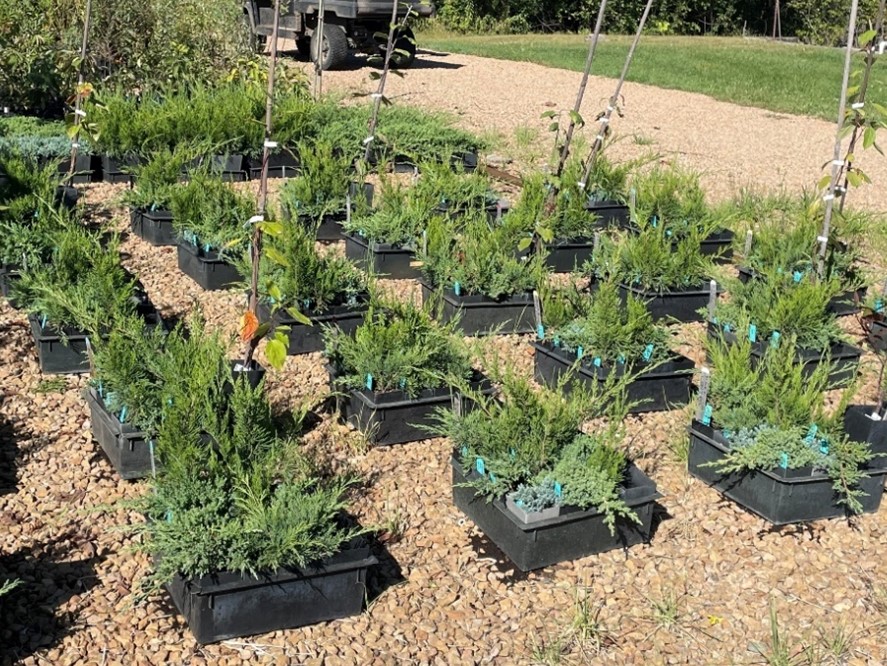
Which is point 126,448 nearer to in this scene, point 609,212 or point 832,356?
point 832,356

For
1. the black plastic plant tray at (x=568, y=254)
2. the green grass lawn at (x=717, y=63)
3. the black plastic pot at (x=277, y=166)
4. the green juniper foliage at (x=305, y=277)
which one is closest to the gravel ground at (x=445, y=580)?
the green juniper foliage at (x=305, y=277)

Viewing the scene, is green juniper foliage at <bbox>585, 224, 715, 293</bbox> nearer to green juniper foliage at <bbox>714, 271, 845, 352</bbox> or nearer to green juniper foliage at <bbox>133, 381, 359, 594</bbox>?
green juniper foliage at <bbox>714, 271, 845, 352</bbox>

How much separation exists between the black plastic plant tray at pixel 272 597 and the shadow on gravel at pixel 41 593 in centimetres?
A: 30

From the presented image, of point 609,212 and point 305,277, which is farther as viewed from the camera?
Result: point 609,212

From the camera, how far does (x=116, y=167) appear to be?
7395 millimetres

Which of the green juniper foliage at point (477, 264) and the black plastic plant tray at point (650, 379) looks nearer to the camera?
the black plastic plant tray at point (650, 379)

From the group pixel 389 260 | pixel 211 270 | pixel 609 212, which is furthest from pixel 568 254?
pixel 211 270

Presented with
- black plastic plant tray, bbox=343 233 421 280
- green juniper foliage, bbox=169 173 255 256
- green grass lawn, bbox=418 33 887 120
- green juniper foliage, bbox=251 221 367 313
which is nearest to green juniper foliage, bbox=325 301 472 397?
green juniper foliage, bbox=251 221 367 313

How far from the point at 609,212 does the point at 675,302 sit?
1500mm

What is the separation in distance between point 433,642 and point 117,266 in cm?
241

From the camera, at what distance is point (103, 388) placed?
3918mm

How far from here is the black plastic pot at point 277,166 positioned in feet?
25.1

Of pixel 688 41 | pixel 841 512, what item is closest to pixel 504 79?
pixel 688 41

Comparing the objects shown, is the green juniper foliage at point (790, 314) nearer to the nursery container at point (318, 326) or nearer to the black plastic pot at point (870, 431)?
the black plastic pot at point (870, 431)
